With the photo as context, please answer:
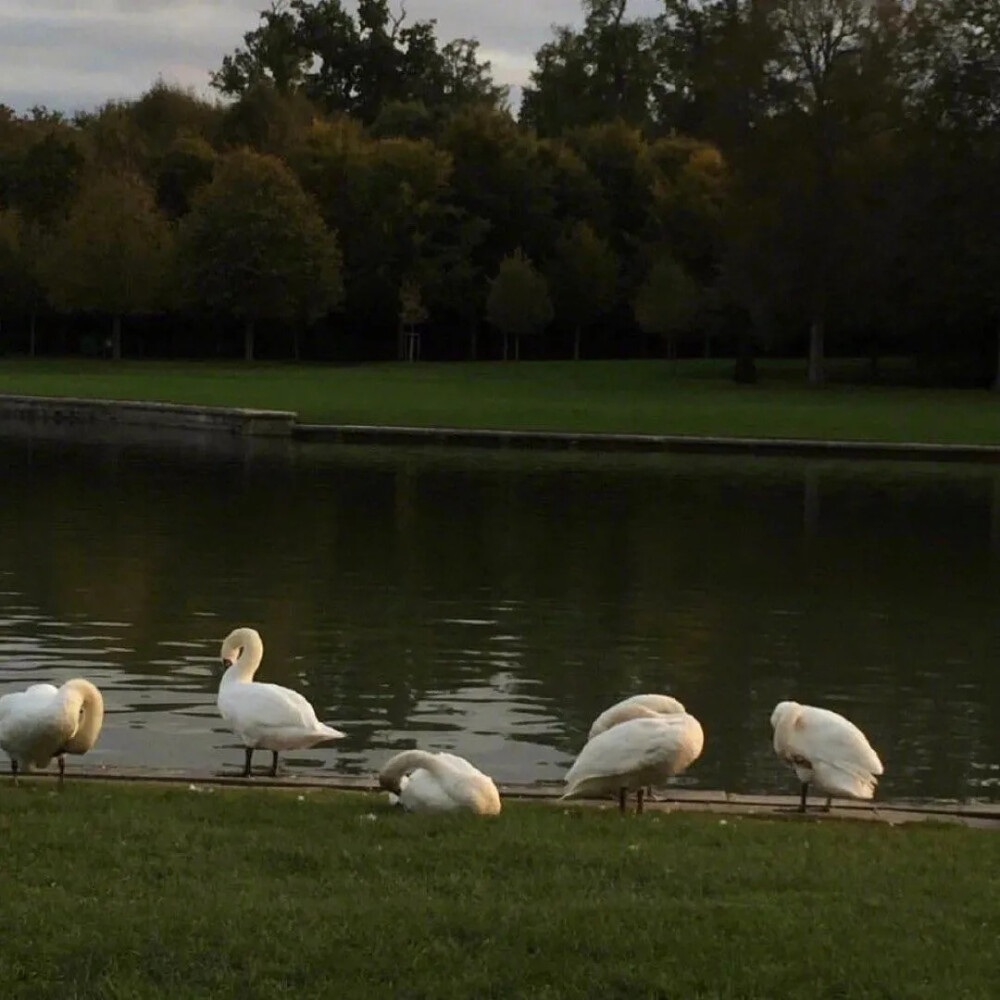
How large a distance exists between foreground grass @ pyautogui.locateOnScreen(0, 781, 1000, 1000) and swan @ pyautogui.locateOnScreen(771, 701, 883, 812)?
94 cm

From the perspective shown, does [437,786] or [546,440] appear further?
[546,440]

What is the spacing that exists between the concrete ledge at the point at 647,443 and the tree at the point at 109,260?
33.8 metres

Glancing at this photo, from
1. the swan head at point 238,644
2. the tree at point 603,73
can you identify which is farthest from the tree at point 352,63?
the swan head at point 238,644

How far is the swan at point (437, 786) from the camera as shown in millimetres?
8203

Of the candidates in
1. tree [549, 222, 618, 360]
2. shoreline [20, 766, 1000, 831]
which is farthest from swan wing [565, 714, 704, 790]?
tree [549, 222, 618, 360]

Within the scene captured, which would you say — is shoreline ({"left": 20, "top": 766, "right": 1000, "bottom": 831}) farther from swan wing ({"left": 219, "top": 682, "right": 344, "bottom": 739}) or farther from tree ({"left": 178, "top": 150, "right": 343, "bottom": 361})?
tree ({"left": 178, "top": 150, "right": 343, "bottom": 361})

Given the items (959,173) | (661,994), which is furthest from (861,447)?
(661,994)

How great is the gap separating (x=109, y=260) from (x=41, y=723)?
63.9m

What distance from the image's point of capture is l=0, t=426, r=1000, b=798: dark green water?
41.2ft

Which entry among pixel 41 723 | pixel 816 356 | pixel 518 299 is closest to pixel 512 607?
pixel 41 723

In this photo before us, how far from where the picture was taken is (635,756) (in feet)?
28.3

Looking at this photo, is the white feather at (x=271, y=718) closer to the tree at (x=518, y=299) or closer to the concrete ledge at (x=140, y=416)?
the concrete ledge at (x=140, y=416)

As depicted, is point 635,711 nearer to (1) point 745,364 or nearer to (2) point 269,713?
(2) point 269,713

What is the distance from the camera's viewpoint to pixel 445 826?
779 centimetres
